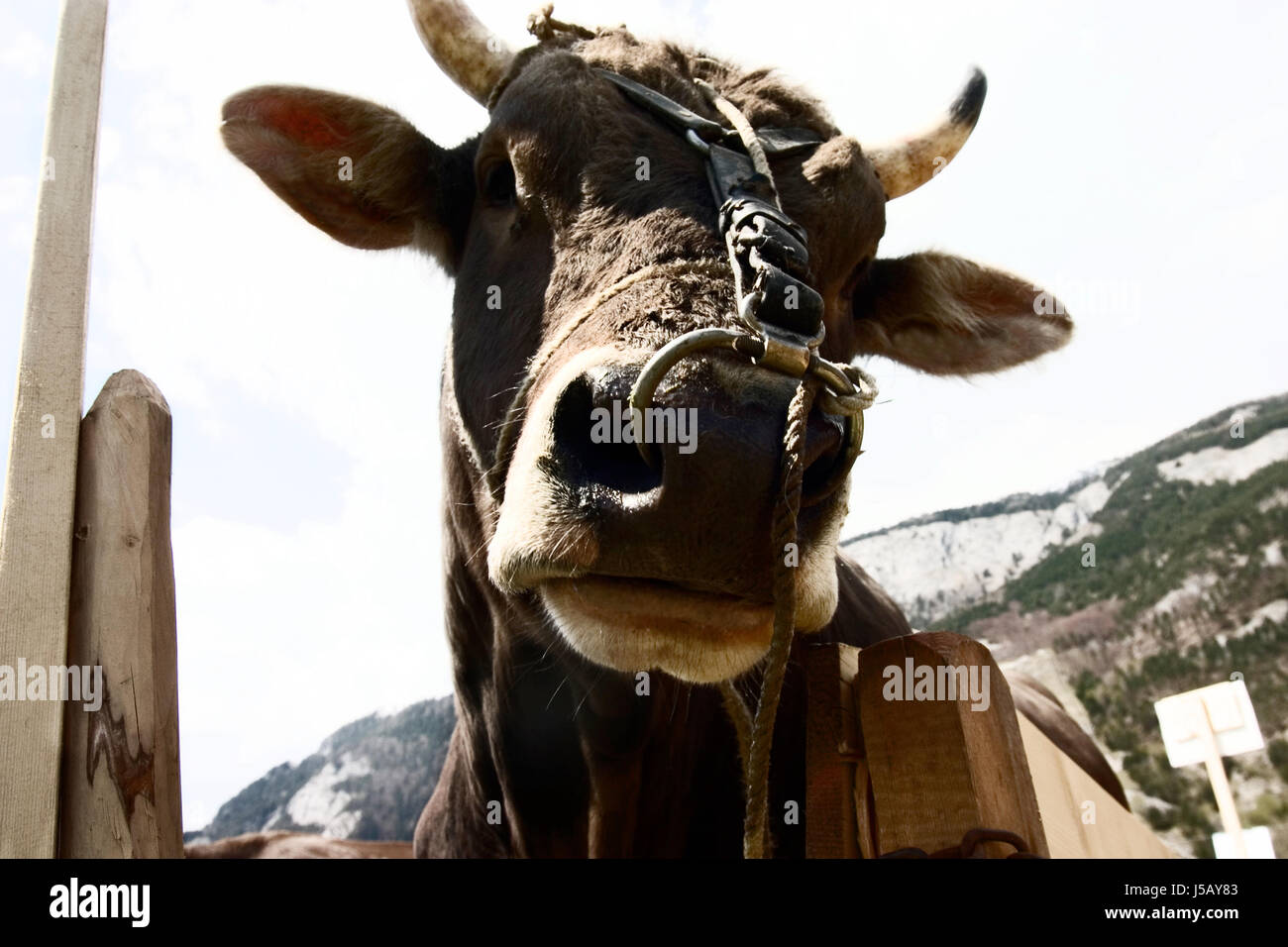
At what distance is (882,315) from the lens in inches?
171

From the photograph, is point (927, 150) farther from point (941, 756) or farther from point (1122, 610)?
point (1122, 610)

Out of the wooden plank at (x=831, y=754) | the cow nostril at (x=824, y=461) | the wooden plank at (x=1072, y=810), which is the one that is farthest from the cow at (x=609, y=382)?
the wooden plank at (x=1072, y=810)

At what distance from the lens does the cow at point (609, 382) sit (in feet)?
6.69

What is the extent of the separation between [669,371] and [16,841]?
1456 millimetres

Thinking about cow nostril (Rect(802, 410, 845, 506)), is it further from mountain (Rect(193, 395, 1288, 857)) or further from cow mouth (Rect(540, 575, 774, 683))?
mountain (Rect(193, 395, 1288, 857))

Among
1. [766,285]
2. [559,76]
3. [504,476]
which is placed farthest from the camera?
[559,76]

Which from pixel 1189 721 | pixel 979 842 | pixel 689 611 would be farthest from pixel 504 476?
pixel 1189 721

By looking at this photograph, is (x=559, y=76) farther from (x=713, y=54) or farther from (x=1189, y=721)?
(x=1189, y=721)

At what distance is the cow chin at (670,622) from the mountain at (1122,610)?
1245 centimetres

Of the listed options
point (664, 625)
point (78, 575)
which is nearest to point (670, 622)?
point (664, 625)

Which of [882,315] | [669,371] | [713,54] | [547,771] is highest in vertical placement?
[713,54]

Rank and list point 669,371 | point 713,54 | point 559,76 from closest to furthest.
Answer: point 669,371
point 559,76
point 713,54

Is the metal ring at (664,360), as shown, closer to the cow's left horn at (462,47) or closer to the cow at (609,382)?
the cow at (609,382)

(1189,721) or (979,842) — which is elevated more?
(1189,721)
